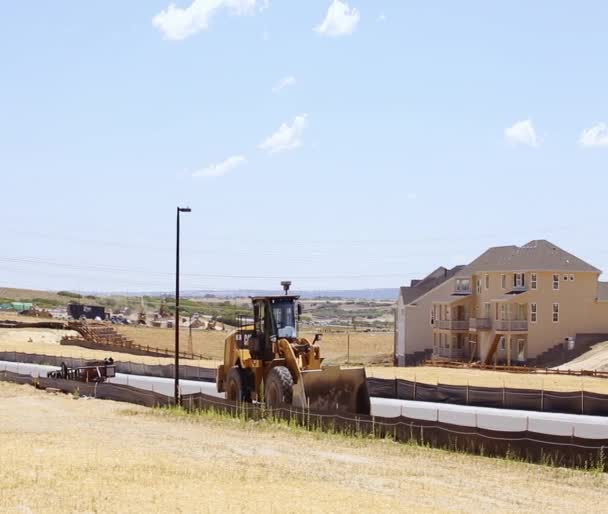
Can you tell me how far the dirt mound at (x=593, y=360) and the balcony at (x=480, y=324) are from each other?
24.6 ft

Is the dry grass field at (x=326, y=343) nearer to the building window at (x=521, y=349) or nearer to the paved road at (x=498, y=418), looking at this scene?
the building window at (x=521, y=349)

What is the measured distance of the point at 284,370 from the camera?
30172 mm

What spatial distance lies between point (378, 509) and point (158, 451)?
28.7 ft

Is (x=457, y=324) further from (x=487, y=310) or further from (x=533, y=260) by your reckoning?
(x=533, y=260)

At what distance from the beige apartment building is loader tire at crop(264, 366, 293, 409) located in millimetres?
40424

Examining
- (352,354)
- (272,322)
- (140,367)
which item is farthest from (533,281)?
(272,322)

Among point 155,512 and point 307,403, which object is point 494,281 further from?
point 155,512

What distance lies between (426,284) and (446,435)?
6167 cm

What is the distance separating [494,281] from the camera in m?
72.4

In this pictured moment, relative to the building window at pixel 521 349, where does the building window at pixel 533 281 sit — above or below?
above

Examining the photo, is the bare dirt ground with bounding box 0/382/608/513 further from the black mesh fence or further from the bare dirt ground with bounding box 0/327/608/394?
the bare dirt ground with bounding box 0/327/608/394

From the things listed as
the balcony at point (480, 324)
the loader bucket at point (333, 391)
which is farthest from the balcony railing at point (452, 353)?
the loader bucket at point (333, 391)

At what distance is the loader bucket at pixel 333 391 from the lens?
96.1ft

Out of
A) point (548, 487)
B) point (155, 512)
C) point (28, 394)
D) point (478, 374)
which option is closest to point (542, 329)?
point (478, 374)
